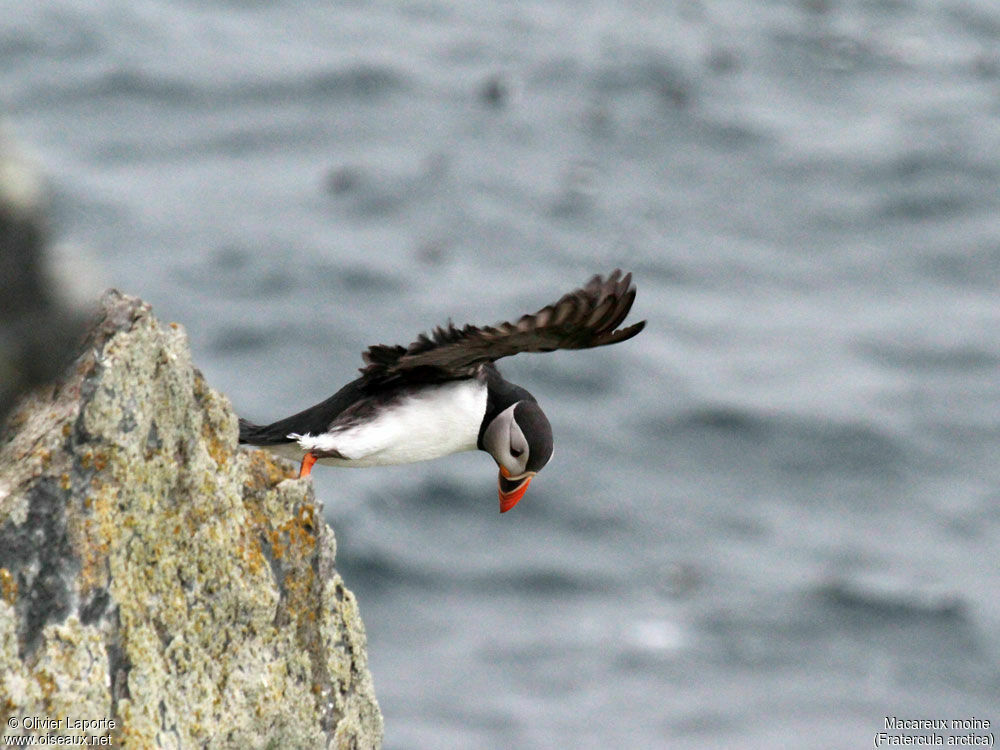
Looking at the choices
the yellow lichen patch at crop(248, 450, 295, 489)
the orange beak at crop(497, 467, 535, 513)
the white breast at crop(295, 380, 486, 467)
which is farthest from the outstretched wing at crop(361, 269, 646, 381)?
the yellow lichen patch at crop(248, 450, 295, 489)

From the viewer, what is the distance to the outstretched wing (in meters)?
5.55

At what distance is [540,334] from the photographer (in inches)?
224

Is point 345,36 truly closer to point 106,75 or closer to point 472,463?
point 106,75

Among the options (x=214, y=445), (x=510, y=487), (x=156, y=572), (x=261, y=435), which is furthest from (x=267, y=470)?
(x=510, y=487)

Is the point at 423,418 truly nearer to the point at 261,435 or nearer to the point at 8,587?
the point at 261,435

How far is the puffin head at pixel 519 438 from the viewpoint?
674 centimetres

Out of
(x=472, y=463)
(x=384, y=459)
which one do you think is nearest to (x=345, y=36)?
(x=472, y=463)

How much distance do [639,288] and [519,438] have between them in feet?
66.9

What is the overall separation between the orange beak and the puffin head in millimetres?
57

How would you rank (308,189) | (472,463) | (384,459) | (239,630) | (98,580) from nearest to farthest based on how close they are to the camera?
(98,580), (239,630), (384,459), (472,463), (308,189)

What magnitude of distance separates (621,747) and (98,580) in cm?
1636

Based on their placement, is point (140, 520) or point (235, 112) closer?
point (140, 520)

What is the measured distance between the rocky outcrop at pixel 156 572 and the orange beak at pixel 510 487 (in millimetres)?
2081

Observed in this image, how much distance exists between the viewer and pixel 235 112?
3228cm
